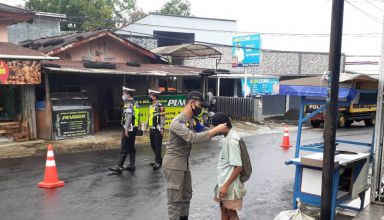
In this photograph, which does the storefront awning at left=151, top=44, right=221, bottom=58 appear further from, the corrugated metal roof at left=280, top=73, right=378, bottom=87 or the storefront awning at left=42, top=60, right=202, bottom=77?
the corrugated metal roof at left=280, top=73, right=378, bottom=87

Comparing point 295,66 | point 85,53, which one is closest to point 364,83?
point 85,53

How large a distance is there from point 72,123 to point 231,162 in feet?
35.9

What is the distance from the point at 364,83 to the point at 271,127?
44.1 feet

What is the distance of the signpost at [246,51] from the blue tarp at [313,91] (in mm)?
15071

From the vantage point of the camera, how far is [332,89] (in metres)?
5.00

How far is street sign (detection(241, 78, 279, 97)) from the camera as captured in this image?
80.9 ft

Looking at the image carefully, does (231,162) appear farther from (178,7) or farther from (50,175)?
(178,7)

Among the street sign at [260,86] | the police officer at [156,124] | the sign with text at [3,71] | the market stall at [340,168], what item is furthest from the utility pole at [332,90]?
the street sign at [260,86]

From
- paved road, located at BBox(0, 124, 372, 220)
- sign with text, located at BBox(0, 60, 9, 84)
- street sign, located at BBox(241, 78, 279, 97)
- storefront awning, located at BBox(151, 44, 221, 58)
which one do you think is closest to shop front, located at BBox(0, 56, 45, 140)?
sign with text, located at BBox(0, 60, 9, 84)

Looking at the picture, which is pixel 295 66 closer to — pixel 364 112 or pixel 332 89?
pixel 364 112

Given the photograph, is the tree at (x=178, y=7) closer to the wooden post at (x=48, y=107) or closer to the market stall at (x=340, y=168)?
the wooden post at (x=48, y=107)

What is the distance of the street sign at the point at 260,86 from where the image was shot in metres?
24.7

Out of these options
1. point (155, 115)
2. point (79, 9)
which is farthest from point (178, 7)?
point (155, 115)

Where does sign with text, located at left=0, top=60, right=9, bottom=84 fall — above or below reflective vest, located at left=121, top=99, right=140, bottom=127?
above
